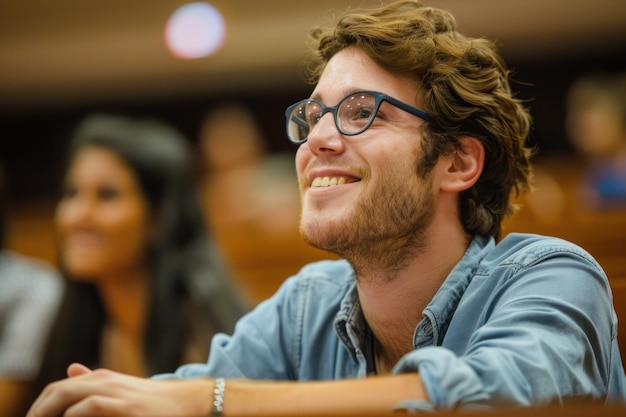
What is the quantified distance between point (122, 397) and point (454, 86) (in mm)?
770

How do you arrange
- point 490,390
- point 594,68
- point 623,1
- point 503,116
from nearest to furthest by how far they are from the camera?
point 490,390
point 503,116
point 623,1
point 594,68

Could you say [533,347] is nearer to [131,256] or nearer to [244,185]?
[131,256]

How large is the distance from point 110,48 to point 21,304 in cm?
445

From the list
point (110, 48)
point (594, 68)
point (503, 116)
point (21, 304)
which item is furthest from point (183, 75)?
point (503, 116)

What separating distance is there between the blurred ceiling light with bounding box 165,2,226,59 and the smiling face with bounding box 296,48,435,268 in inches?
192

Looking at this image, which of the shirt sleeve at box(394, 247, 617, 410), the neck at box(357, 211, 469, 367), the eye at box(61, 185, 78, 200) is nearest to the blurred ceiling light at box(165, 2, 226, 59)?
the eye at box(61, 185, 78, 200)

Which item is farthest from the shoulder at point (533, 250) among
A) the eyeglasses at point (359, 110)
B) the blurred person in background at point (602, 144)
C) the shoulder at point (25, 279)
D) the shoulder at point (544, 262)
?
the blurred person in background at point (602, 144)

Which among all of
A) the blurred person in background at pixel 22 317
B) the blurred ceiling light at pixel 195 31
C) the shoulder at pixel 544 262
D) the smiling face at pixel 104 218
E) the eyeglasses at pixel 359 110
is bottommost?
the blurred person in background at pixel 22 317

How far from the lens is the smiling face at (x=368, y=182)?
1.27 metres

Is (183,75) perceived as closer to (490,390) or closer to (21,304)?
(21,304)

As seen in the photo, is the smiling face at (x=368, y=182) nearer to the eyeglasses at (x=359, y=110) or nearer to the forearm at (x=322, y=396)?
the eyeglasses at (x=359, y=110)

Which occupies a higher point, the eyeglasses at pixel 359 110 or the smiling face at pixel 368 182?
the eyeglasses at pixel 359 110

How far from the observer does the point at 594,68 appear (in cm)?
629

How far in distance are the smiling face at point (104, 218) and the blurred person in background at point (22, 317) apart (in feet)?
0.75
